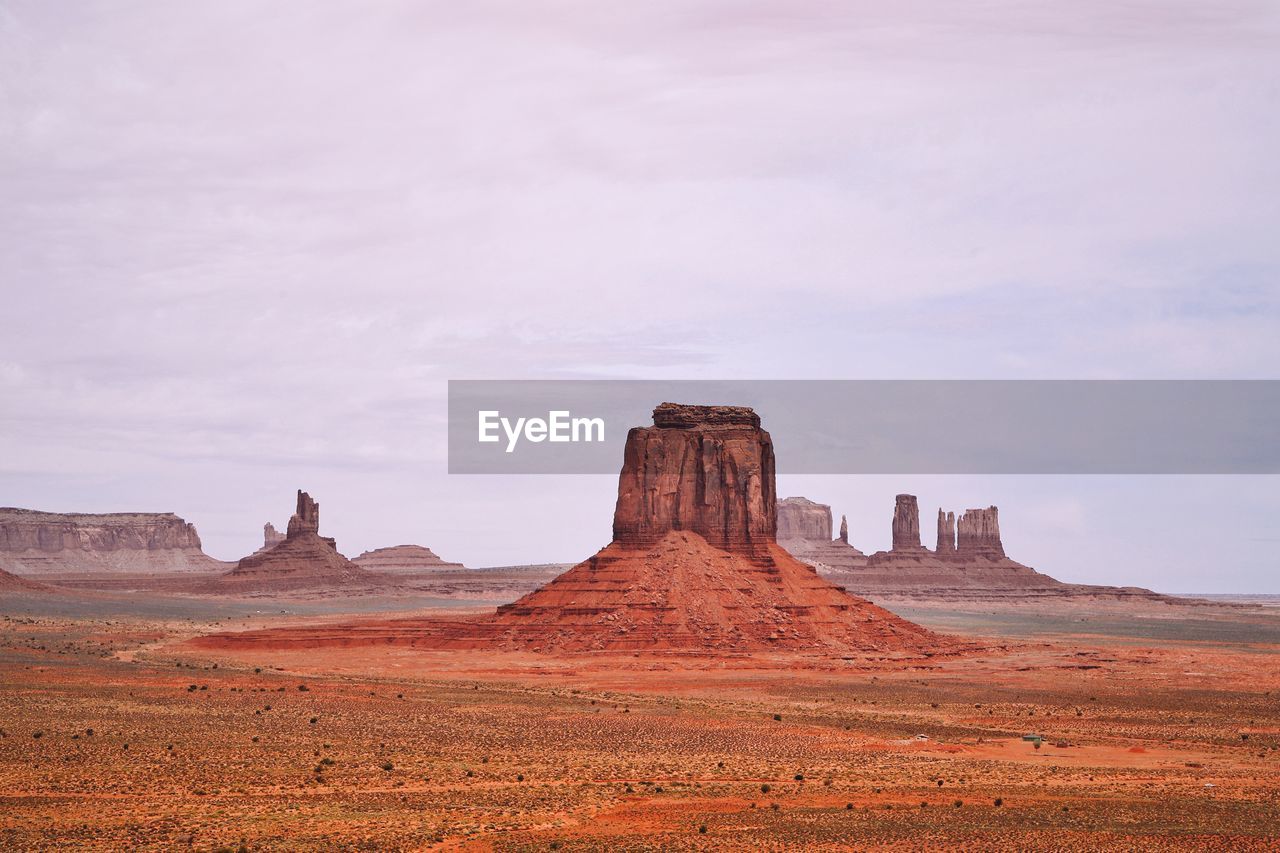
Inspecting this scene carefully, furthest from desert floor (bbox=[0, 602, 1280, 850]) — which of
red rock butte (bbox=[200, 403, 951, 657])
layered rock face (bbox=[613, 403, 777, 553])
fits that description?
layered rock face (bbox=[613, 403, 777, 553])

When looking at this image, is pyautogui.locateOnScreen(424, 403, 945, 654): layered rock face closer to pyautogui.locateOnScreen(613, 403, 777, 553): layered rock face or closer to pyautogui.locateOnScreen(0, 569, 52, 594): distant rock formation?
pyautogui.locateOnScreen(613, 403, 777, 553): layered rock face

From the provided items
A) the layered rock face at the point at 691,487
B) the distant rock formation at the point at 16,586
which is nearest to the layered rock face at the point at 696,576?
the layered rock face at the point at 691,487

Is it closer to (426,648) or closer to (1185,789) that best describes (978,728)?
(1185,789)

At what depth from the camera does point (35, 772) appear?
3675cm

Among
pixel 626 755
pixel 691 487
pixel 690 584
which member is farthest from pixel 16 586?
pixel 626 755

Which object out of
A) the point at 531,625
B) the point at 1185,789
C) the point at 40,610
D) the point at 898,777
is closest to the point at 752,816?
the point at 898,777

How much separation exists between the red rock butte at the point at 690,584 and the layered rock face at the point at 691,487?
2.9 inches

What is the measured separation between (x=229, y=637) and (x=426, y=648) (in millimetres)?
18088

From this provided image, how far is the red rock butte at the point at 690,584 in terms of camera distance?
88250 mm

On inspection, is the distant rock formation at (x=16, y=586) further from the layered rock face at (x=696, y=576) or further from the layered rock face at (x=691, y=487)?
the layered rock face at (x=691, y=487)

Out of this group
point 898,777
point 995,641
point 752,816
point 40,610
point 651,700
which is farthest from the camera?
point 40,610

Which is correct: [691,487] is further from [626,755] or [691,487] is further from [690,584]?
[626,755]

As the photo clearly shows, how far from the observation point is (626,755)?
4375 cm

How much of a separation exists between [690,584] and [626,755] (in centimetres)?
4703
